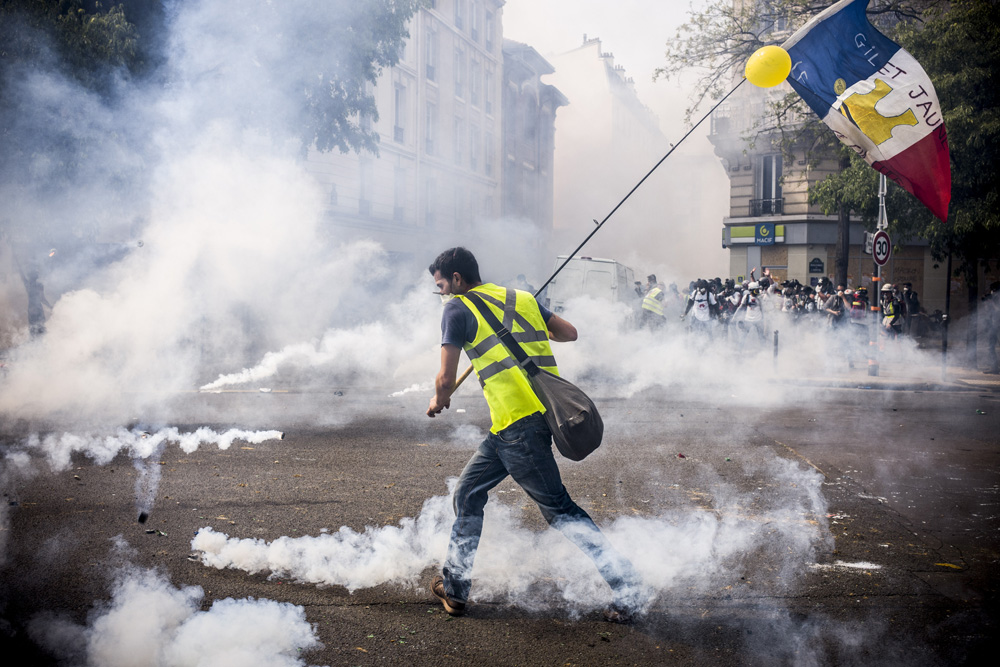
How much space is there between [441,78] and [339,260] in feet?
56.9

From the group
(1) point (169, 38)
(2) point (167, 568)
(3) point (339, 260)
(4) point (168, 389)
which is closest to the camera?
(2) point (167, 568)

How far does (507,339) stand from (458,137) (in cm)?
2686

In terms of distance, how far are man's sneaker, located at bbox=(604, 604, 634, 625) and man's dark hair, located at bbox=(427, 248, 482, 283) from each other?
1534 mm

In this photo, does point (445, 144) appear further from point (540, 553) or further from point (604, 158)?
point (540, 553)

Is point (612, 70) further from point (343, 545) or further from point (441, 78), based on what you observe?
point (343, 545)

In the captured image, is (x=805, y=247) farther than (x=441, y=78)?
No

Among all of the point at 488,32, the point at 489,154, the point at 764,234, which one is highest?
the point at 488,32

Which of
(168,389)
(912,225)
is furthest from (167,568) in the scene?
(912,225)

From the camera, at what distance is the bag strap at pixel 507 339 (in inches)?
117

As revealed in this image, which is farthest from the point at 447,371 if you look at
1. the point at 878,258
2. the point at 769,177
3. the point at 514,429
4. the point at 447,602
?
the point at 769,177

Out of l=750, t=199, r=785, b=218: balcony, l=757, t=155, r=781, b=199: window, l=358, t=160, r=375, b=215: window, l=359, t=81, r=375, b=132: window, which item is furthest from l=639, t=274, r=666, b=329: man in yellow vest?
l=757, t=155, r=781, b=199: window

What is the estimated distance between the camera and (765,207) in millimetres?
24531

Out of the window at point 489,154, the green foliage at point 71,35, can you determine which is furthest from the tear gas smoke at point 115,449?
the window at point 489,154

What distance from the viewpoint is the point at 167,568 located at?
344 cm
